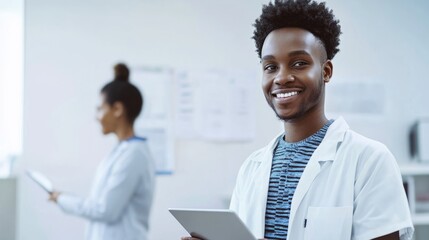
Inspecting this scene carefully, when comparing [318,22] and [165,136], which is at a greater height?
[318,22]

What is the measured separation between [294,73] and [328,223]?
1.11 feet

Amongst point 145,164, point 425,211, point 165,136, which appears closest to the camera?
point 145,164

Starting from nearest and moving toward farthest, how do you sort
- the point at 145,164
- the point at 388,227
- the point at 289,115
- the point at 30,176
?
the point at 388,227 < the point at 289,115 < the point at 145,164 < the point at 30,176

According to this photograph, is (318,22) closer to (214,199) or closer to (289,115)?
(289,115)

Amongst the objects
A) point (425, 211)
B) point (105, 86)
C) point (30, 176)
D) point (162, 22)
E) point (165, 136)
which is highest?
point (162, 22)

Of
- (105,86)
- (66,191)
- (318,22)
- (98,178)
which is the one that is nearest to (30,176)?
(66,191)

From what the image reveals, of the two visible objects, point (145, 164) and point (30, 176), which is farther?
point (30, 176)

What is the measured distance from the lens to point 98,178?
2398mm

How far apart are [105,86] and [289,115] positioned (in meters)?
1.72

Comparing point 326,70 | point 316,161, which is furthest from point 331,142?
point 326,70

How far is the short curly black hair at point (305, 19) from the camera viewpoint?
121 centimetres

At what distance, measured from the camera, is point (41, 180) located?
2.40 m

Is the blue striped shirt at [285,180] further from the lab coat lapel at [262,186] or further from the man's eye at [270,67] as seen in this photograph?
the man's eye at [270,67]

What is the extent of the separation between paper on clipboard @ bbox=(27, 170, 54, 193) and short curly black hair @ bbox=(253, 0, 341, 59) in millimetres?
1464
